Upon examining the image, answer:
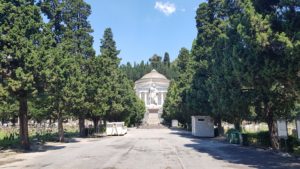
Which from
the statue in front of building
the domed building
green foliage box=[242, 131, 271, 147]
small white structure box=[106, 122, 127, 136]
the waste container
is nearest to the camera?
green foliage box=[242, 131, 271, 147]

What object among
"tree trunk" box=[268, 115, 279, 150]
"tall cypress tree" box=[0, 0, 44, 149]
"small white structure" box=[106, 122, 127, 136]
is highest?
"tall cypress tree" box=[0, 0, 44, 149]

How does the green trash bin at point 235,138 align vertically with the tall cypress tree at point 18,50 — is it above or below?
below

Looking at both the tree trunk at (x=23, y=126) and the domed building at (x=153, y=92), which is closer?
the tree trunk at (x=23, y=126)

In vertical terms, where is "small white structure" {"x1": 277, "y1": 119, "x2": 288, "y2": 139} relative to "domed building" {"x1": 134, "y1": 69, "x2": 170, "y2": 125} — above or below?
below

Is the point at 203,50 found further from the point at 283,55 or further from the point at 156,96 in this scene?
the point at 156,96

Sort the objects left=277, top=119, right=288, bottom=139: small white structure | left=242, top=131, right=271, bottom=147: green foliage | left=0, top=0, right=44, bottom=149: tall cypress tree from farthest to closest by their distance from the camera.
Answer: left=242, top=131, right=271, bottom=147: green foliage
left=0, top=0, right=44, bottom=149: tall cypress tree
left=277, top=119, right=288, bottom=139: small white structure

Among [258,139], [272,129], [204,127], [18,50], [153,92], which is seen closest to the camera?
[18,50]

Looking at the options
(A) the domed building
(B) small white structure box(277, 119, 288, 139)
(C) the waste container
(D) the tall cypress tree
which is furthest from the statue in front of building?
(B) small white structure box(277, 119, 288, 139)

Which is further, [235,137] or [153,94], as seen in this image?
[153,94]

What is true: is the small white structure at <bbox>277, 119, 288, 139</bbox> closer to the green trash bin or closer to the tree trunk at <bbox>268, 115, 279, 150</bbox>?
the tree trunk at <bbox>268, 115, 279, 150</bbox>

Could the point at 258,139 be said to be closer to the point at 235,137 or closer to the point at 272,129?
the point at 272,129

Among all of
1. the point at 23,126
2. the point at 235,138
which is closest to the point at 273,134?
the point at 235,138

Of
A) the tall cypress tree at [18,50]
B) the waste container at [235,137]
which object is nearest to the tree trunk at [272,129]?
the waste container at [235,137]

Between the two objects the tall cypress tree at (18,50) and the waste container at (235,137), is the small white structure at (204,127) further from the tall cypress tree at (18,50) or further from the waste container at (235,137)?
the tall cypress tree at (18,50)
